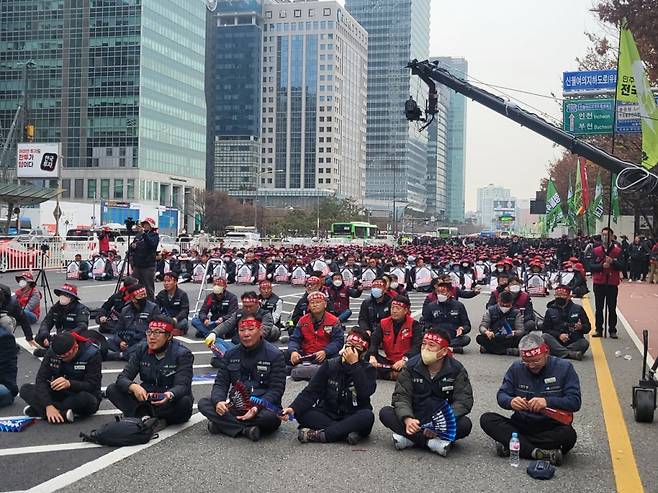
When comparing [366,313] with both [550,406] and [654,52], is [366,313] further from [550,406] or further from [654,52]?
[654,52]

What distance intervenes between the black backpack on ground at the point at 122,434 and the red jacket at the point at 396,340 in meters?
4.22

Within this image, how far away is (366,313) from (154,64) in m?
91.3

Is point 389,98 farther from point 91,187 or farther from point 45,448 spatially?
point 45,448

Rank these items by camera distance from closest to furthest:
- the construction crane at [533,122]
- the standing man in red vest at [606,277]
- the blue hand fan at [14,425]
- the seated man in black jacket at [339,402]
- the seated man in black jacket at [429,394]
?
1. the seated man in black jacket at [429,394]
2. the seated man in black jacket at [339,402]
3. the blue hand fan at [14,425]
4. the construction crane at [533,122]
5. the standing man in red vest at [606,277]

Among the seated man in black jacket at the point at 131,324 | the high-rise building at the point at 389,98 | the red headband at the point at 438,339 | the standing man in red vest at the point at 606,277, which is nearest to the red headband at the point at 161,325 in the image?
the red headband at the point at 438,339

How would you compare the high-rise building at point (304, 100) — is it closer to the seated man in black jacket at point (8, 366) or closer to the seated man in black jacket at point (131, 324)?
the seated man in black jacket at point (131, 324)

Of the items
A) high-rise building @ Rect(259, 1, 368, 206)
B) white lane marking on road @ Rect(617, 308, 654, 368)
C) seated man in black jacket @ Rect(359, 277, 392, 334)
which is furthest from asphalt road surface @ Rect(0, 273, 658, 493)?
high-rise building @ Rect(259, 1, 368, 206)

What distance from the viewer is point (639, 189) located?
10852 mm

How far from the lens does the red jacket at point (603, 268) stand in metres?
13.5

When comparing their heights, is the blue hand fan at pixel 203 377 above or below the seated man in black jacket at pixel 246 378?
below

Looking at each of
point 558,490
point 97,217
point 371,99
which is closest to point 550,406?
point 558,490

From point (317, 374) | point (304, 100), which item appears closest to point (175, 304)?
point (317, 374)

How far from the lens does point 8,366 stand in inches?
332

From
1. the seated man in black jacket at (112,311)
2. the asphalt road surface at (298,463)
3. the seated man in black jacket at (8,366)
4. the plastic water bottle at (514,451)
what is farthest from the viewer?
the seated man in black jacket at (112,311)
